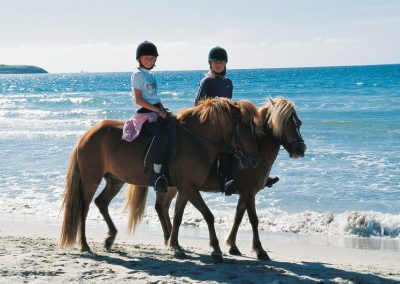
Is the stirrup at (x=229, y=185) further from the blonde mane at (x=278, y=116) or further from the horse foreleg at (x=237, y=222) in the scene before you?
the blonde mane at (x=278, y=116)

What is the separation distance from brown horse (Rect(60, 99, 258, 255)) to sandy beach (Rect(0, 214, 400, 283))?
1.59ft

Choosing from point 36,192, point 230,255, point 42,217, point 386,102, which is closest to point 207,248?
point 230,255

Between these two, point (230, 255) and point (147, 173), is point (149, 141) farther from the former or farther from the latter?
point (230, 255)

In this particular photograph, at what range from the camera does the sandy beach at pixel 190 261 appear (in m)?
5.44

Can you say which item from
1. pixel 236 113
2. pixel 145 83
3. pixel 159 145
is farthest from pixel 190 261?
pixel 145 83

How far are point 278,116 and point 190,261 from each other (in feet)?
6.37

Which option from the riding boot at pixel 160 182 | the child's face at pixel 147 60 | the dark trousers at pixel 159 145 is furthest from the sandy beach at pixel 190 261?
the child's face at pixel 147 60

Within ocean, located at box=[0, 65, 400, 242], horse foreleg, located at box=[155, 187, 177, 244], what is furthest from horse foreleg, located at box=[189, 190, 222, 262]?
ocean, located at box=[0, 65, 400, 242]

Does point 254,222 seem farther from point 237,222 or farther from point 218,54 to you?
point 218,54

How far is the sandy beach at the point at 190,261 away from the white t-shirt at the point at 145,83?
1.86 m

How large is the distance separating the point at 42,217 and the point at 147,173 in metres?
4.60

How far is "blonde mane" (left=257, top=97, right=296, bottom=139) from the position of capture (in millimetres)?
6301

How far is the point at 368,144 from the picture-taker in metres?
20.3

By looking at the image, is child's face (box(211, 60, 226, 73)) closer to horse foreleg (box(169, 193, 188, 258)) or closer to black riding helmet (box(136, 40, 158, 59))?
black riding helmet (box(136, 40, 158, 59))
